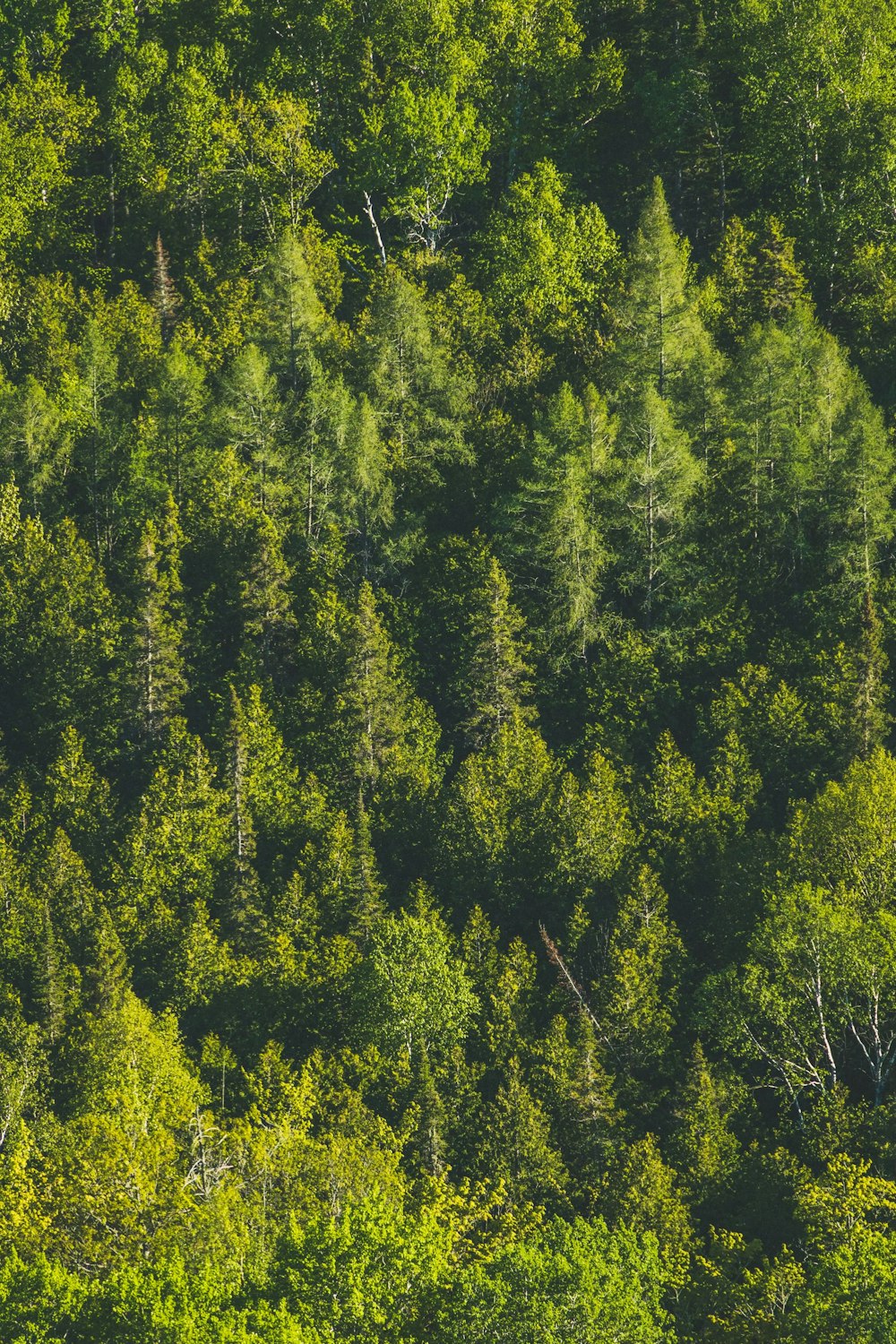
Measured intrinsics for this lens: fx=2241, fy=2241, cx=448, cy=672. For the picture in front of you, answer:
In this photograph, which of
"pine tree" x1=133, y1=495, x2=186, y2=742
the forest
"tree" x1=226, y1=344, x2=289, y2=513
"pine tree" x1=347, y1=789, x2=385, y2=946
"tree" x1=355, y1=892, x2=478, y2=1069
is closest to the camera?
the forest

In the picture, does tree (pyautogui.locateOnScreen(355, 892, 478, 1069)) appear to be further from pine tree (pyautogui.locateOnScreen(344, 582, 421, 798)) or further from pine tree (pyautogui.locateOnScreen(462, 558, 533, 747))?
pine tree (pyautogui.locateOnScreen(462, 558, 533, 747))

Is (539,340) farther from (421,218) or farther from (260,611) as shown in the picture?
(260,611)

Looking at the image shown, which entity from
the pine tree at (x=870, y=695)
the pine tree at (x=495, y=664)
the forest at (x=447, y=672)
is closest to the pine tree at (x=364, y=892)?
the forest at (x=447, y=672)

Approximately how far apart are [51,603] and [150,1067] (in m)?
28.5

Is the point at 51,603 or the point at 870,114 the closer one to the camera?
the point at 51,603

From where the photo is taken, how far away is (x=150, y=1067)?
304ft

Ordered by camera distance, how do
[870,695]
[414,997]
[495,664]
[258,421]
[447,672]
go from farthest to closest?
[258,421] → [447,672] → [495,664] → [870,695] → [414,997]

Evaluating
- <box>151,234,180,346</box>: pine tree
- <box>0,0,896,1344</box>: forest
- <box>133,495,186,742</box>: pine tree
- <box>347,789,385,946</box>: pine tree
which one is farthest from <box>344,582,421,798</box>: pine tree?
<box>151,234,180,346</box>: pine tree

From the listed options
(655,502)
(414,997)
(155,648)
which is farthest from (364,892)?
(655,502)

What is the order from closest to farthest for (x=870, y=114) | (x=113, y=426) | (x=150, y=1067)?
(x=150, y=1067)
(x=113, y=426)
(x=870, y=114)

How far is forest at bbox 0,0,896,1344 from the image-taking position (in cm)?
8188

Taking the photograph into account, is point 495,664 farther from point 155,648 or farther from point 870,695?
point 870,695

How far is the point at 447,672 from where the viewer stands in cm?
11062

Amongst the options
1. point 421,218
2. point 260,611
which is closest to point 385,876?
point 260,611
